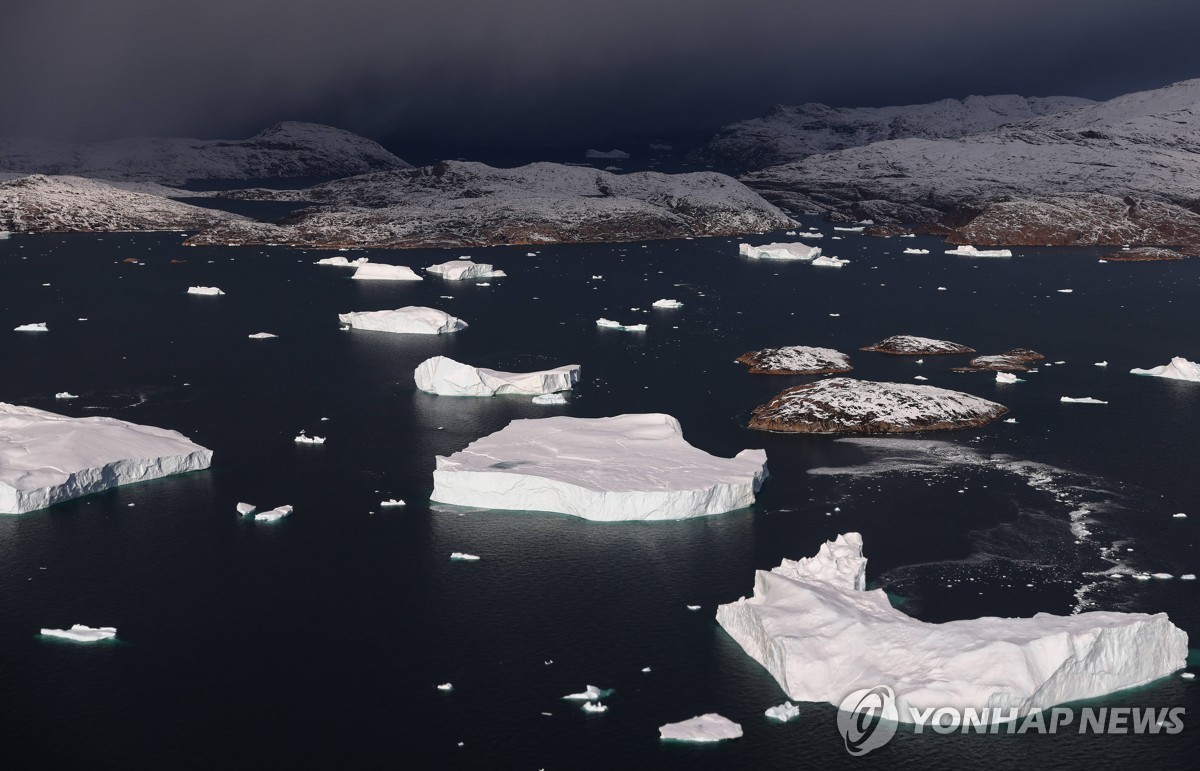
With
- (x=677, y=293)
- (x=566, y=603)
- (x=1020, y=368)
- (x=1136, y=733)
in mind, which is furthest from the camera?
(x=677, y=293)

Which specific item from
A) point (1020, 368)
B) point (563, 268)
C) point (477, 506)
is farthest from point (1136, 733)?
point (563, 268)

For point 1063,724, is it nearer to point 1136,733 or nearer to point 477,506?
point 1136,733

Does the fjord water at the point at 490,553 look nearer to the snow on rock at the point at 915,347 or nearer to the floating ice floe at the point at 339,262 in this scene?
the snow on rock at the point at 915,347

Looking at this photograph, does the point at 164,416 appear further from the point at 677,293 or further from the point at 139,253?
the point at 139,253

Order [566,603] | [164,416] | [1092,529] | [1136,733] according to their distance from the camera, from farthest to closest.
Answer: [164,416] → [1092,529] → [566,603] → [1136,733]

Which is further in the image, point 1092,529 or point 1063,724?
point 1092,529

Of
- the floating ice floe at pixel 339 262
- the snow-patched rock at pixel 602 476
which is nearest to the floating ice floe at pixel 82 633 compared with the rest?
the snow-patched rock at pixel 602 476

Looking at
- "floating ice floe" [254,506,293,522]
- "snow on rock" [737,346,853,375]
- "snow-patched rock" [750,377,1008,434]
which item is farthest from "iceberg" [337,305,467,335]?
"floating ice floe" [254,506,293,522]
